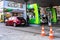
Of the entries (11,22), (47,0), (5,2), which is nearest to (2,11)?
(5,2)

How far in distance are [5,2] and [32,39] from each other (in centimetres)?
3014

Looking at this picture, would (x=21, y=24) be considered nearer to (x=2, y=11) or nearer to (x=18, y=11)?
(x=2, y=11)

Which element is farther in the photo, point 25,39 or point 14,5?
point 14,5

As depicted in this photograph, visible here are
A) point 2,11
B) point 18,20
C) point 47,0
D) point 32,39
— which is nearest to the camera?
point 32,39

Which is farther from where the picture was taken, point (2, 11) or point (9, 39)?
point (2, 11)

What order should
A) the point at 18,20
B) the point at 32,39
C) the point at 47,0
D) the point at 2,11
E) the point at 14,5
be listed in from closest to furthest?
1. the point at 32,39
2. the point at 18,20
3. the point at 47,0
4. the point at 2,11
5. the point at 14,5

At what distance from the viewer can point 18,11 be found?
50.3 metres

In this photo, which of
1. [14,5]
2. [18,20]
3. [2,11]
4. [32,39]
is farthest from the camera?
[14,5]

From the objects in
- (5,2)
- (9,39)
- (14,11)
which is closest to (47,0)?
(5,2)

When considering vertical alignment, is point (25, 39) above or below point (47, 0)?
below

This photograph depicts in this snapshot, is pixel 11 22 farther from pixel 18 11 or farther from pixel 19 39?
pixel 18 11

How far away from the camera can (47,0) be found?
1512 inches

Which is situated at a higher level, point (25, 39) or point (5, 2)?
point (5, 2)

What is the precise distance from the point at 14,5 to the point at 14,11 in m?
1.46
